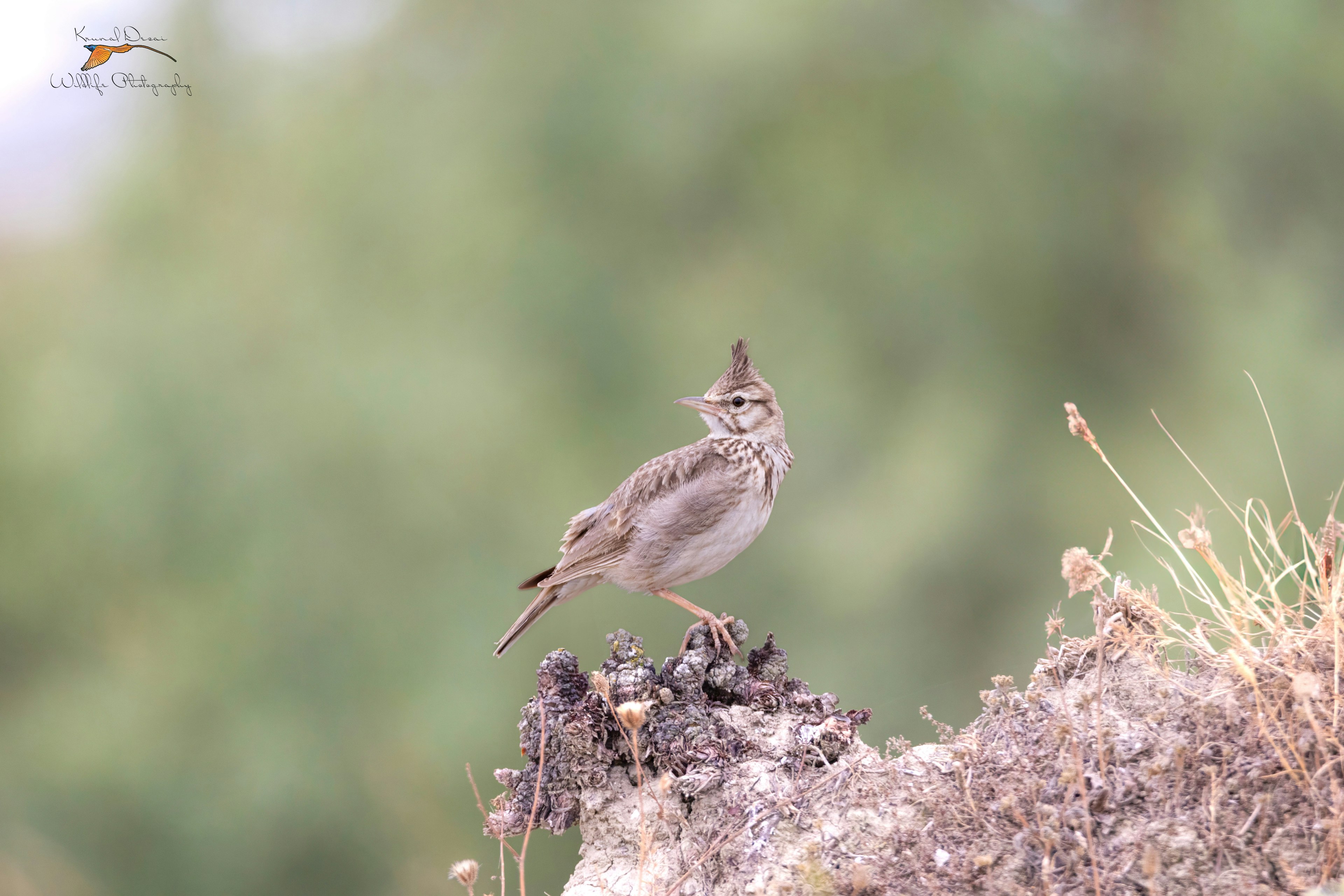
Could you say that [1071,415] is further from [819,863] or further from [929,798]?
[819,863]

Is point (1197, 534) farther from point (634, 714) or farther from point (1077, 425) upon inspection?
point (634, 714)

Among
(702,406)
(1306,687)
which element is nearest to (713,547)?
(702,406)

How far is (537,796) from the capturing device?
290 cm

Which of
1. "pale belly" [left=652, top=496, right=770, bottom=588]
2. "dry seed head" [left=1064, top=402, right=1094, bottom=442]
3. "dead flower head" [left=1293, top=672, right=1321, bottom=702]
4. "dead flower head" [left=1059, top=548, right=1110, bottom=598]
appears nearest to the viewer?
"dead flower head" [left=1293, top=672, right=1321, bottom=702]

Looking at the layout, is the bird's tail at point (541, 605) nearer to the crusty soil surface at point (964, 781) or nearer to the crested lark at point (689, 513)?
the crested lark at point (689, 513)

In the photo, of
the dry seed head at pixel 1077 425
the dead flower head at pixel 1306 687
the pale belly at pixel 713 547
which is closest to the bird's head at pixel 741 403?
the pale belly at pixel 713 547

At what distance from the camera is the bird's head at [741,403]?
3959 millimetres

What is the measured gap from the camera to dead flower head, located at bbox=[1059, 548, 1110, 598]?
2490 millimetres

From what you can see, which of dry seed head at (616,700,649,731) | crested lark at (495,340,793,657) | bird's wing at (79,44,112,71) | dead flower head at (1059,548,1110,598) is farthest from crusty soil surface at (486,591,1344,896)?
bird's wing at (79,44,112,71)

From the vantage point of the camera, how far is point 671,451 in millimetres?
3990

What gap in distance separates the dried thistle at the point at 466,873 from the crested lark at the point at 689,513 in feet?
3.72

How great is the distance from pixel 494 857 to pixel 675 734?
13.6ft

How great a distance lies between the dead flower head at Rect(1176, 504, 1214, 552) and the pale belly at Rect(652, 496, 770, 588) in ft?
5.03

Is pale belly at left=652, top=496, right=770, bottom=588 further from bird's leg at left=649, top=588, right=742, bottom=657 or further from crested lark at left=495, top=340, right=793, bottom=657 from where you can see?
bird's leg at left=649, top=588, right=742, bottom=657
